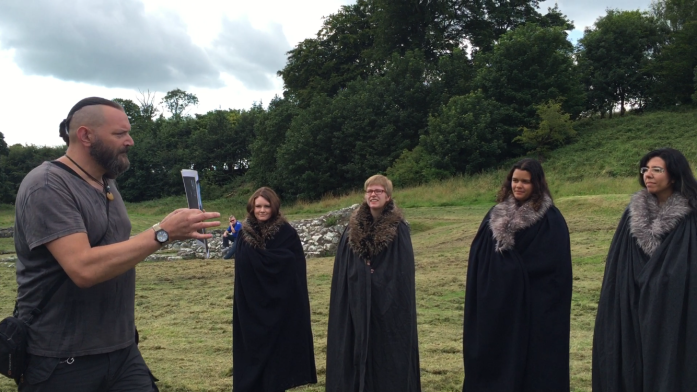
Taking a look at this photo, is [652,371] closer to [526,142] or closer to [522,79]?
[526,142]

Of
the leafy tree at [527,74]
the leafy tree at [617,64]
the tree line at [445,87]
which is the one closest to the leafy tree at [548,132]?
the tree line at [445,87]

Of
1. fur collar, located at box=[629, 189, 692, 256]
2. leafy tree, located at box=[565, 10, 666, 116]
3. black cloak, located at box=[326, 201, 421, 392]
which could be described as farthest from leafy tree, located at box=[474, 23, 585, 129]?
fur collar, located at box=[629, 189, 692, 256]

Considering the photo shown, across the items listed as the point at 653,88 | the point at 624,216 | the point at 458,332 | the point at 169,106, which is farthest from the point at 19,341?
the point at 169,106

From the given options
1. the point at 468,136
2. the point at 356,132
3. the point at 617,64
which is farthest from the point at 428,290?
the point at 617,64

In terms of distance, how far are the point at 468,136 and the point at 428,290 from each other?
2635cm

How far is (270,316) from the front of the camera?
18.2 feet

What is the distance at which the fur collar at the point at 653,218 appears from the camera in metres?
4.23

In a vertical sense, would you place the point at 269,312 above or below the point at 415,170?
below

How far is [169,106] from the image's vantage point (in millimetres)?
83125

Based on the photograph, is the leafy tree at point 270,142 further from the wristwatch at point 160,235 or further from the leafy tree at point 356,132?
the wristwatch at point 160,235

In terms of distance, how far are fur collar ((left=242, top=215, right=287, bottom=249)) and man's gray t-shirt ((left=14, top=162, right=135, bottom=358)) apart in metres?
2.97

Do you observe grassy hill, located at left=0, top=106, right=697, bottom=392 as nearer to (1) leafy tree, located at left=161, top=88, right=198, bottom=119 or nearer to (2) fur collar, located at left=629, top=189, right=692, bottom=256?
(2) fur collar, located at left=629, top=189, right=692, bottom=256

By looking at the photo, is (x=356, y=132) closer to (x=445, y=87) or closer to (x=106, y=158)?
(x=445, y=87)

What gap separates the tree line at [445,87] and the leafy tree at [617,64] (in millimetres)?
100
